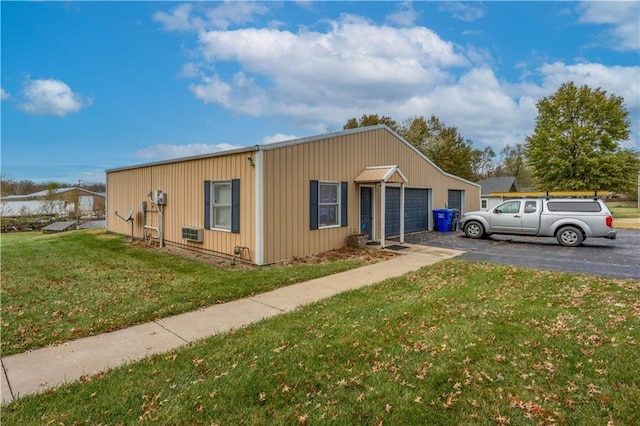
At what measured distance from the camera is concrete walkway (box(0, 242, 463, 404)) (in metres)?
3.13

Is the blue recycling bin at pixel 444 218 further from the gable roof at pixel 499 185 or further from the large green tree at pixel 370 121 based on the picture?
the gable roof at pixel 499 185

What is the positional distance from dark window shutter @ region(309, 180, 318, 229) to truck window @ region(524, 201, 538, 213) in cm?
733

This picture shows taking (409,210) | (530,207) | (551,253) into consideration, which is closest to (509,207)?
(530,207)

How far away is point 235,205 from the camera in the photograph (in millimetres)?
8570

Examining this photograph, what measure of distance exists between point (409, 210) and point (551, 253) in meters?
5.47

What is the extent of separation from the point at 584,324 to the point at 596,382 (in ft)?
4.88

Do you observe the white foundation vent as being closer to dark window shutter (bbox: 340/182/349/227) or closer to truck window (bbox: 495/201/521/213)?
dark window shutter (bbox: 340/182/349/227)

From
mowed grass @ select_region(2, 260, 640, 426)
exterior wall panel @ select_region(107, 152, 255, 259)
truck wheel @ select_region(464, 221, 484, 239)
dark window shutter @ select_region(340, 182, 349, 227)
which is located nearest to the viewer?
mowed grass @ select_region(2, 260, 640, 426)

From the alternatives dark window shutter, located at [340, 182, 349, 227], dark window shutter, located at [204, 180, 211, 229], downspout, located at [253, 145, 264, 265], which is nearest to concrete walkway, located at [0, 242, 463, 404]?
downspout, located at [253, 145, 264, 265]

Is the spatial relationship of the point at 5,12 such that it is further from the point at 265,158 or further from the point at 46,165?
the point at 46,165

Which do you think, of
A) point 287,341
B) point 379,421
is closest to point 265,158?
point 287,341

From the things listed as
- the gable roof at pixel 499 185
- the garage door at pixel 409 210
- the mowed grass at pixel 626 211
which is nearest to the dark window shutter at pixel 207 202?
the garage door at pixel 409 210

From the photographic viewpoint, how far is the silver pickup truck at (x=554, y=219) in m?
10.1

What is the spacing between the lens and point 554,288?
570 centimetres
